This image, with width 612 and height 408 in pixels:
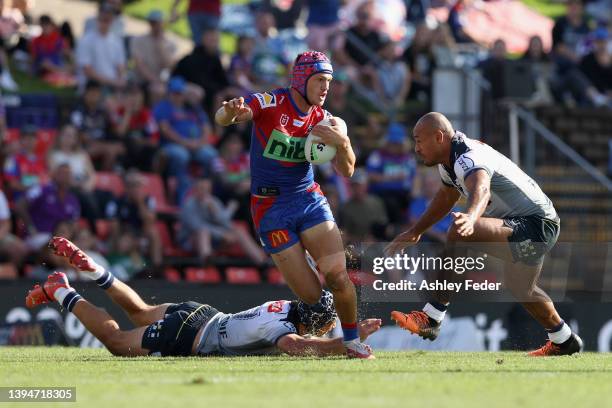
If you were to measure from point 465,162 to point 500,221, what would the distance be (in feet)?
2.19

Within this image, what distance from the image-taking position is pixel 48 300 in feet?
36.4

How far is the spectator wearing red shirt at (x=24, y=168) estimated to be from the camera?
16.8 meters

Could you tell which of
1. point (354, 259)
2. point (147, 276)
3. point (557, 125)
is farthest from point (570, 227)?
point (354, 259)

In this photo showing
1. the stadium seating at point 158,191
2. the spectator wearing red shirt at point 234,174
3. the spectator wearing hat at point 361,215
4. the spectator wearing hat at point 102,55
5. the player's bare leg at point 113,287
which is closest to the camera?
the player's bare leg at point 113,287

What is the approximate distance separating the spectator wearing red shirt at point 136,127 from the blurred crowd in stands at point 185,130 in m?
0.02

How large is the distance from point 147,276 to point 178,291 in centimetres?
135

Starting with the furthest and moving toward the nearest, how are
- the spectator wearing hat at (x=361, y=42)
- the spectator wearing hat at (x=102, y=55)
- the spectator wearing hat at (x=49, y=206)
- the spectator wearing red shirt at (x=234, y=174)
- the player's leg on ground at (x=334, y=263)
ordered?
the spectator wearing hat at (x=361, y=42) → the spectator wearing hat at (x=102, y=55) → the spectator wearing red shirt at (x=234, y=174) → the spectator wearing hat at (x=49, y=206) → the player's leg on ground at (x=334, y=263)

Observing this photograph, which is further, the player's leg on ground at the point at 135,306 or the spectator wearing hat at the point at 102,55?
the spectator wearing hat at the point at 102,55

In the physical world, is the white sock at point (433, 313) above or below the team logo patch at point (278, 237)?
below

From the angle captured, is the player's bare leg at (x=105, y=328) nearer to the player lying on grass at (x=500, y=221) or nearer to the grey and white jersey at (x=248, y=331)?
the grey and white jersey at (x=248, y=331)

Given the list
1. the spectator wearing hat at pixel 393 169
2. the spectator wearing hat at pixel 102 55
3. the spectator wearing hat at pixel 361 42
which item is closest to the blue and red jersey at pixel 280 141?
the spectator wearing hat at pixel 393 169

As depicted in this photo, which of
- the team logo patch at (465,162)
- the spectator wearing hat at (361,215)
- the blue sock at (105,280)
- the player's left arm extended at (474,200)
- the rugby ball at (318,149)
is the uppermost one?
the rugby ball at (318,149)

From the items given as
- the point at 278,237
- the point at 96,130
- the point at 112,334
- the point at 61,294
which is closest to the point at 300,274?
the point at 278,237

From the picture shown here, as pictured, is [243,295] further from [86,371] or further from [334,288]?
[86,371]
